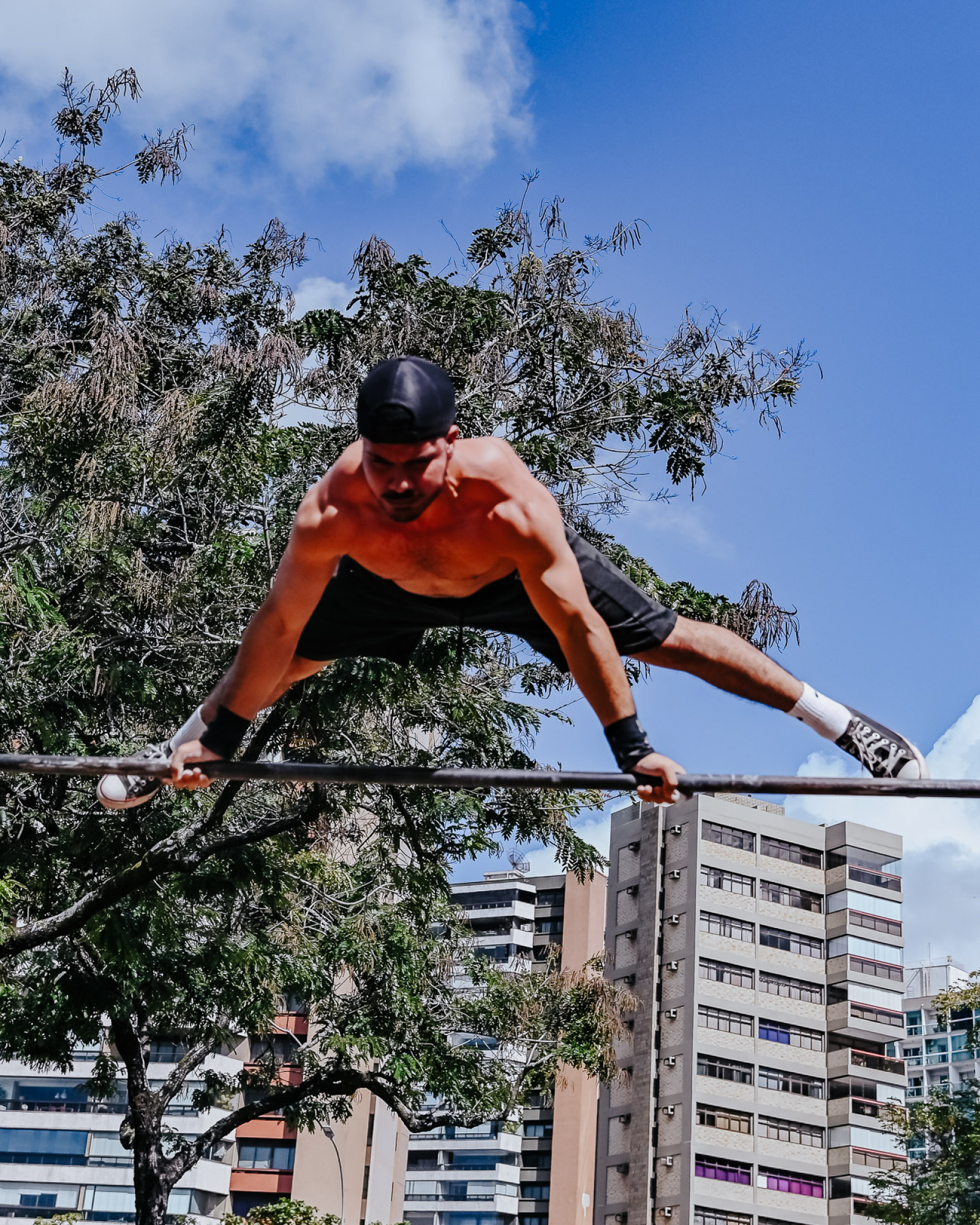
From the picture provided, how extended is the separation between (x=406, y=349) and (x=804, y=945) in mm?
37902

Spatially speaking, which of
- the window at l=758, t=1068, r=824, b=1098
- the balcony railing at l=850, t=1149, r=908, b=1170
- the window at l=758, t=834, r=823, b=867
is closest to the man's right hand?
the window at l=758, t=1068, r=824, b=1098

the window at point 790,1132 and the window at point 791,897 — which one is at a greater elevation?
the window at point 791,897

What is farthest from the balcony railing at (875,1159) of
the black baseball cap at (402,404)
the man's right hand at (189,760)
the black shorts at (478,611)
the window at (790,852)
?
the black baseball cap at (402,404)

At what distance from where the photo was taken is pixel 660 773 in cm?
355

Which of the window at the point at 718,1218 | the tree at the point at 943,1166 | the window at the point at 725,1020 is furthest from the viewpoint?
the window at the point at 725,1020

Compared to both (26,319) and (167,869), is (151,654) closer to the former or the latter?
(167,869)

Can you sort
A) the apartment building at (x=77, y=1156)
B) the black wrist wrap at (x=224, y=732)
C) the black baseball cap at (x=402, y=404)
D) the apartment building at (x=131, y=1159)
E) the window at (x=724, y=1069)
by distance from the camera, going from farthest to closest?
the window at (x=724, y=1069) → the apartment building at (x=77, y=1156) → the apartment building at (x=131, y=1159) → the black wrist wrap at (x=224, y=732) → the black baseball cap at (x=402, y=404)

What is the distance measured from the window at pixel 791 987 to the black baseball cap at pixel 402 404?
1690 inches

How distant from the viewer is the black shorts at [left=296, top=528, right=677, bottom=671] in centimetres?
375

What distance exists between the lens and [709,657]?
3.88m

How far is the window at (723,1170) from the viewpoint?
40.2 m

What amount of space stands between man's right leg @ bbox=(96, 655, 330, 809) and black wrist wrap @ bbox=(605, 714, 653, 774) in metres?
0.87

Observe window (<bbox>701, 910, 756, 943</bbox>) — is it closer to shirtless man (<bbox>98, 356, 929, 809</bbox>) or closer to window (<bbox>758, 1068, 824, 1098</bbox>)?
window (<bbox>758, 1068, 824, 1098</bbox>)

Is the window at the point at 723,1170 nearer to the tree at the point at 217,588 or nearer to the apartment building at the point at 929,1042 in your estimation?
the tree at the point at 217,588
